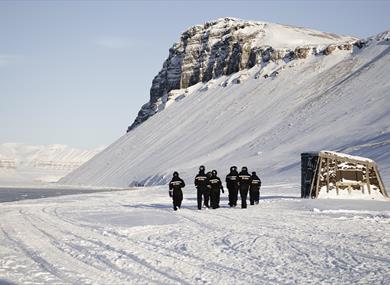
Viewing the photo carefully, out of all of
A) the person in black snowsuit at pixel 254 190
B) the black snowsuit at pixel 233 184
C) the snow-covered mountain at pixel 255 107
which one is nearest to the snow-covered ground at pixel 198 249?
the black snowsuit at pixel 233 184

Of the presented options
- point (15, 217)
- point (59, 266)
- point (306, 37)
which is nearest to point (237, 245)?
point (59, 266)

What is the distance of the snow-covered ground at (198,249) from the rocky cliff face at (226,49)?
7277 cm

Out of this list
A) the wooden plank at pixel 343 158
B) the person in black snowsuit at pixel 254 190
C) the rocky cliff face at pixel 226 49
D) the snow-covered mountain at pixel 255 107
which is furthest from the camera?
the rocky cliff face at pixel 226 49

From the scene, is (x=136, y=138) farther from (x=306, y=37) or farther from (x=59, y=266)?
(x=59, y=266)

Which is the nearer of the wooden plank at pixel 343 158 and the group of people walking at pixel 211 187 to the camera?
the group of people walking at pixel 211 187

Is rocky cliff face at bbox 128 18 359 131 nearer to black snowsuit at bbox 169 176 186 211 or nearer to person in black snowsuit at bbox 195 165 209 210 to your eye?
person in black snowsuit at bbox 195 165 209 210

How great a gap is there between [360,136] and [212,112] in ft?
125

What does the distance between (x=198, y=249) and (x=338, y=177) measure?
50.4 feet

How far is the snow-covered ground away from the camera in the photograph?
24.1 feet

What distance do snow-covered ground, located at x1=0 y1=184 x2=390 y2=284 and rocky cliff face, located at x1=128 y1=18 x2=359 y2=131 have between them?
72.8 m

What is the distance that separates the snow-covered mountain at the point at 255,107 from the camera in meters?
49.5

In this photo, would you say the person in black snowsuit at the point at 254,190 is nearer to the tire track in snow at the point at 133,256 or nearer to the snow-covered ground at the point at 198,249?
the snow-covered ground at the point at 198,249

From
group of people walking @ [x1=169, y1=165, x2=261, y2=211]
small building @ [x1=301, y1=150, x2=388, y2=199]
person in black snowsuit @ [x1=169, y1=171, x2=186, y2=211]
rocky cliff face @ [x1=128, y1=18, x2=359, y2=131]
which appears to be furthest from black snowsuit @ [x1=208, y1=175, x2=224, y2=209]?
rocky cliff face @ [x1=128, y1=18, x2=359, y2=131]

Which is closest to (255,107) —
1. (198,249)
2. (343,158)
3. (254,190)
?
(343,158)
